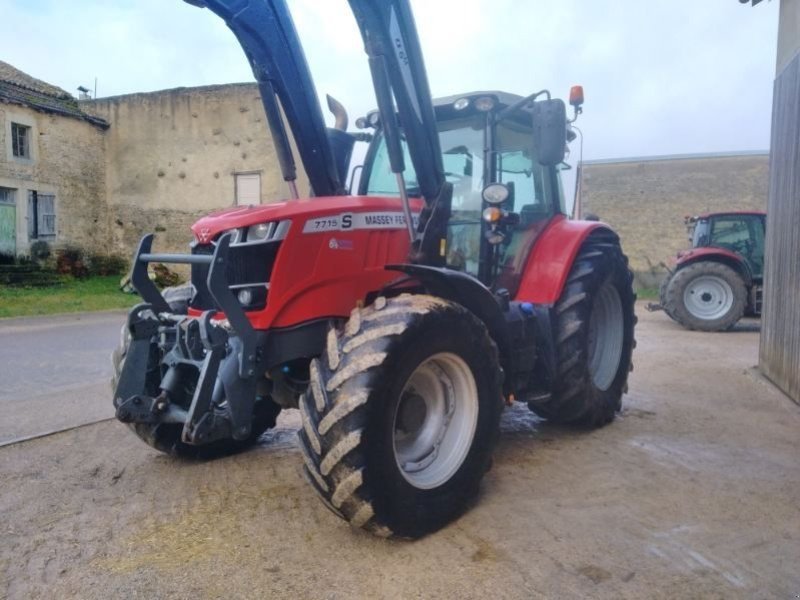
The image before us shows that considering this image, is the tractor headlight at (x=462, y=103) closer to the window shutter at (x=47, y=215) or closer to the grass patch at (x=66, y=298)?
the grass patch at (x=66, y=298)

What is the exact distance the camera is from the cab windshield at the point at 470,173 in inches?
173

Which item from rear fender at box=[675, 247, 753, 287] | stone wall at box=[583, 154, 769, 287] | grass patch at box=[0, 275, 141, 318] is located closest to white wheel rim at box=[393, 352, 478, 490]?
rear fender at box=[675, 247, 753, 287]

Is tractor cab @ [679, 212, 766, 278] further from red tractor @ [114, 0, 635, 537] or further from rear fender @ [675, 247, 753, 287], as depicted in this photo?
red tractor @ [114, 0, 635, 537]

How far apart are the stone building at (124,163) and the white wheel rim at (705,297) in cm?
1198

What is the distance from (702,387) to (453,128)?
3917 millimetres

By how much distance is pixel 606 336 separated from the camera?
5328 millimetres

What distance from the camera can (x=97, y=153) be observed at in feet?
71.2

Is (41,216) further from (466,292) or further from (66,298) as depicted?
(466,292)

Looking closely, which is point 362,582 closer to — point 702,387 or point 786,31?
point 702,387

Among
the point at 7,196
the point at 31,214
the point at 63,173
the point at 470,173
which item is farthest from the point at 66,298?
the point at 470,173

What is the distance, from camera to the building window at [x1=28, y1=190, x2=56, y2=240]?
19875 mm

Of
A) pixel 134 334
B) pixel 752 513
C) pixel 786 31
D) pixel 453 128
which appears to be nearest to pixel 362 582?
pixel 134 334

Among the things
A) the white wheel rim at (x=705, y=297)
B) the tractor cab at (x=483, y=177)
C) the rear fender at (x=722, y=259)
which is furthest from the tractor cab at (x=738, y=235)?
the tractor cab at (x=483, y=177)

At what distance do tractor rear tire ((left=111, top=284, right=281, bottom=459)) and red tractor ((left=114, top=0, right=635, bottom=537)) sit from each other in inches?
0.5
